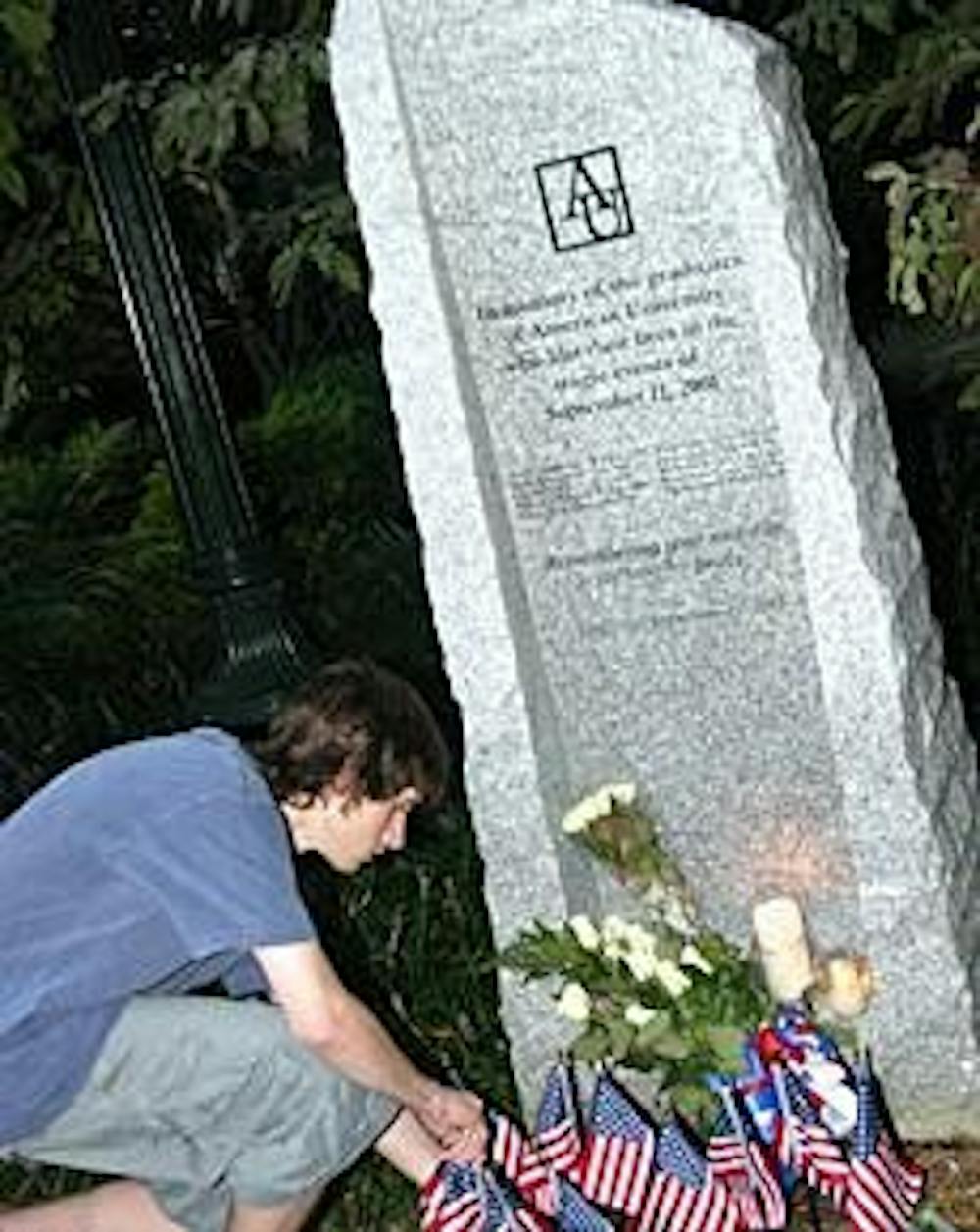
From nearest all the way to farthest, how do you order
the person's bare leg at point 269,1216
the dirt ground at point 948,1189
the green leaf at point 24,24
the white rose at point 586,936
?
the person's bare leg at point 269,1216 → the white rose at point 586,936 → the dirt ground at point 948,1189 → the green leaf at point 24,24

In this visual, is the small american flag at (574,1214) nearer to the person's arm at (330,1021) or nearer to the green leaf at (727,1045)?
the green leaf at (727,1045)

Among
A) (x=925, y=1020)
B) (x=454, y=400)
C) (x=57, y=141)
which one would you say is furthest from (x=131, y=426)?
(x=925, y=1020)

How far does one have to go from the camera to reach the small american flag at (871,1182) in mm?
3717

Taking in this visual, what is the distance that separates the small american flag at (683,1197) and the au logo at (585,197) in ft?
→ 5.49

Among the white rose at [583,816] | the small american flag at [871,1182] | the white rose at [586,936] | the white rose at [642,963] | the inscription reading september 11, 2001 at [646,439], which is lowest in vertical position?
the small american flag at [871,1182]

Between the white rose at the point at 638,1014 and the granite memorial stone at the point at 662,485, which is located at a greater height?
the granite memorial stone at the point at 662,485

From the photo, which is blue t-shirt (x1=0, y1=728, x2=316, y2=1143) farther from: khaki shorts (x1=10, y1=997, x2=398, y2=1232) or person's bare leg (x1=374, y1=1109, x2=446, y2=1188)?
person's bare leg (x1=374, y1=1109, x2=446, y2=1188)

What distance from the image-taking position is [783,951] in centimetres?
396

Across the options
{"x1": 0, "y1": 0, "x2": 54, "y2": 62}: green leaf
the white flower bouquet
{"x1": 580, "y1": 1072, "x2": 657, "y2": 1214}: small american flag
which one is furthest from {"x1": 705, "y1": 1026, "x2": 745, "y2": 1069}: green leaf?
{"x1": 0, "y1": 0, "x2": 54, "y2": 62}: green leaf

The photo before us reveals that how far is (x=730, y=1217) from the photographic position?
3.74m

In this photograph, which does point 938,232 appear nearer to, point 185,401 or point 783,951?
point 783,951

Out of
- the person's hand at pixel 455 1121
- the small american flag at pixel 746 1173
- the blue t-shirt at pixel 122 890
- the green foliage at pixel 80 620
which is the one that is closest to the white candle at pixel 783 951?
the small american flag at pixel 746 1173

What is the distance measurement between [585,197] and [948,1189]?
79.0 inches

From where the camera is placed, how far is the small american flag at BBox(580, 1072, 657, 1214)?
3.78 m
